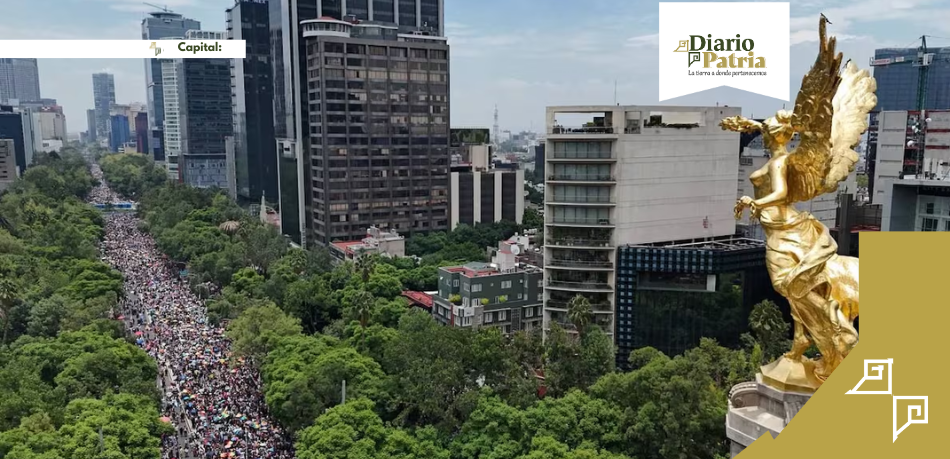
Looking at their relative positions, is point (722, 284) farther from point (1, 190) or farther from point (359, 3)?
point (1, 190)

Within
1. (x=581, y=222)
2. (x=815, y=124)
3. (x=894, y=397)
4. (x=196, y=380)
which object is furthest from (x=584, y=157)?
(x=894, y=397)

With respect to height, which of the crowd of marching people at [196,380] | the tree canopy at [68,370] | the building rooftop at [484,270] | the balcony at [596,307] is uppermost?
the building rooftop at [484,270]

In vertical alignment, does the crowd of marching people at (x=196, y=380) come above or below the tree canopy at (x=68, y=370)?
below

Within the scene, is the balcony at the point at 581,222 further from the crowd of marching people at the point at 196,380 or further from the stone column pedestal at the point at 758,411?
the stone column pedestal at the point at 758,411

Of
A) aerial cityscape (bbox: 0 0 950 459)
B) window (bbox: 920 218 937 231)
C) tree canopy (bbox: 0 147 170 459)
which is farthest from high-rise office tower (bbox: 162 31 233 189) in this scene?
window (bbox: 920 218 937 231)

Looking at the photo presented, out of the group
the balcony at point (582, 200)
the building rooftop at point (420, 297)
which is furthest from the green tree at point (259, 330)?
the balcony at point (582, 200)

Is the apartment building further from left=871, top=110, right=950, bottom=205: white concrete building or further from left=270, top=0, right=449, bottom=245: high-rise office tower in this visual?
left=270, top=0, right=449, bottom=245: high-rise office tower

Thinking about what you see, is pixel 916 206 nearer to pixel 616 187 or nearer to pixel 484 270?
pixel 616 187
